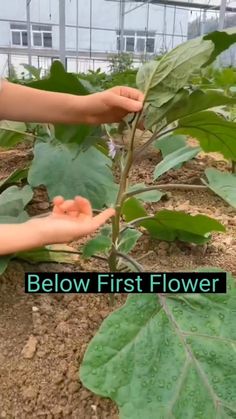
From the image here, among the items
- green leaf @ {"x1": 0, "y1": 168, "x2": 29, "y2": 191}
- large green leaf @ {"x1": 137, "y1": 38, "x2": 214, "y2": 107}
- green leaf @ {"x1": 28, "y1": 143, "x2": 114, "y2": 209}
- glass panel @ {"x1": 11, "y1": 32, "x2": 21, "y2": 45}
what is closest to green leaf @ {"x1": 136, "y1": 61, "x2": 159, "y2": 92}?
large green leaf @ {"x1": 137, "y1": 38, "x2": 214, "y2": 107}

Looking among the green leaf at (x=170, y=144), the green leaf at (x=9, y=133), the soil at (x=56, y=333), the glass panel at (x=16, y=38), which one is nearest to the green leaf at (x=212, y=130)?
the soil at (x=56, y=333)

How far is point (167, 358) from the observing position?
0.62 meters

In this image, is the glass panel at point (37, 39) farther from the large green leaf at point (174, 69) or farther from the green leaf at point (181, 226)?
the large green leaf at point (174, 69)

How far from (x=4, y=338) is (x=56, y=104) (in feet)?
1.13

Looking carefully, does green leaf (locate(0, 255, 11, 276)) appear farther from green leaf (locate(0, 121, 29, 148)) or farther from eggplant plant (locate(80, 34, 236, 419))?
green leaf (locate(0, 121, 29, 148))

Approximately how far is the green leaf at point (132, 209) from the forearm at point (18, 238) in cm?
43

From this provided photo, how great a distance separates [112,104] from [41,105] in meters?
0.11

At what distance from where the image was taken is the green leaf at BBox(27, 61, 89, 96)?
2.52 ft

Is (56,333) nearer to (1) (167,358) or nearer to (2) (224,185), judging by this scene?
(1) (167,358)

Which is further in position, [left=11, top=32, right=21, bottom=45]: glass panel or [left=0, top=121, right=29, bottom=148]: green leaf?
[left=11, top=32, right=21, bottom=45]: glass panel

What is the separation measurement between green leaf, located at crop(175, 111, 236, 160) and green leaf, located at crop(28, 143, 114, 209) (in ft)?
0.61

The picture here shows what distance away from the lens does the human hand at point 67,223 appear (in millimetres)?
502

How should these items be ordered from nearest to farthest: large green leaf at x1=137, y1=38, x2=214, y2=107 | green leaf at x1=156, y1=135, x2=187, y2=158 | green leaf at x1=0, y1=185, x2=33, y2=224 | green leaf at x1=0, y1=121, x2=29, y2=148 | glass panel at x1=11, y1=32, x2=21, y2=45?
large green leaf at x1=137, y1=38, x2=214, y2=107, green leaf at x1=0, y1=185, x2=33, y2=224, green leaf at x1=156, y1=135, x2=187, y2=158, green leaf at x1=0, y1=121, x2=29, y2=148, glass panel at x1=11, y1=32, x2=21, y2=45

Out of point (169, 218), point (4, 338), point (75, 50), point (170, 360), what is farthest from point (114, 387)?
point (75, 50)
